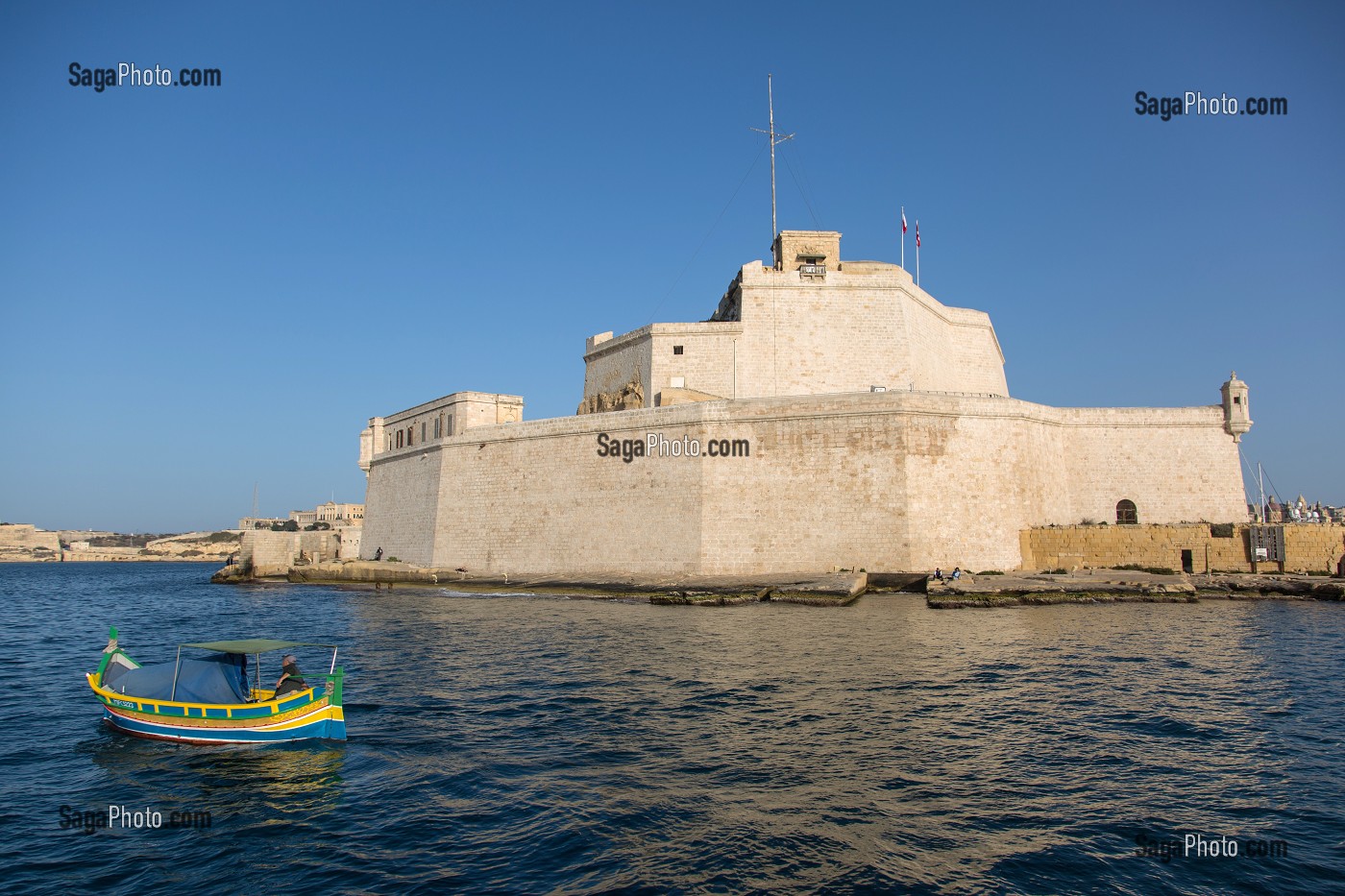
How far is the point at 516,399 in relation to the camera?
1401 inches

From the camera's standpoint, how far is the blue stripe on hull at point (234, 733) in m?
10.1

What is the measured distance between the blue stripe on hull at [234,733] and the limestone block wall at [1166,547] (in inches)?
878

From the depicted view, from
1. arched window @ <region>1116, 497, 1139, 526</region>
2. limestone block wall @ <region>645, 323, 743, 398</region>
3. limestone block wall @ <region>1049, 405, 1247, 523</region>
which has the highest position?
limestone block wall @ <region>645, 323, 743, 398</region>

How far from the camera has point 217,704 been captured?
33.8 feet

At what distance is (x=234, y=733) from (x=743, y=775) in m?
6.54

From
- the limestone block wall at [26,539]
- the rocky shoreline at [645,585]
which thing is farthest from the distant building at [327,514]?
the rocky shoreline at [645,585]

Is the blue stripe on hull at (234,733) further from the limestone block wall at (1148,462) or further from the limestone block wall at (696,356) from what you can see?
the limestone block wall at (1148,462)

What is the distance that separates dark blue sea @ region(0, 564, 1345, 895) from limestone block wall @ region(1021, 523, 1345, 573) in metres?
9.26

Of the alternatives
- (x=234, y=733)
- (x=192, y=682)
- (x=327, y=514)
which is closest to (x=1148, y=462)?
(x=234, y=733)

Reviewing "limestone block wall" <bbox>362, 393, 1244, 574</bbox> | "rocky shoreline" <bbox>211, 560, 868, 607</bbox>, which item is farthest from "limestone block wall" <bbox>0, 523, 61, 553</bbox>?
"limestone block wall" <bbox>362, 393, 1244, 574</bbox>

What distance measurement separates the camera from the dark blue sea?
6539mm

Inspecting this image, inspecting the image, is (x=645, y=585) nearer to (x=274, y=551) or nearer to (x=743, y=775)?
(x=743, y=775)

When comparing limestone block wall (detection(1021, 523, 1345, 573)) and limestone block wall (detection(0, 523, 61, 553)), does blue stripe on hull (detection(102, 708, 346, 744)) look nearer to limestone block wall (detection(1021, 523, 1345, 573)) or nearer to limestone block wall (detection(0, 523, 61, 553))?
limestone block wall (detection(1021, 523, 1345, 573))

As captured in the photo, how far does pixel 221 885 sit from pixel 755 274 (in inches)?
1087
